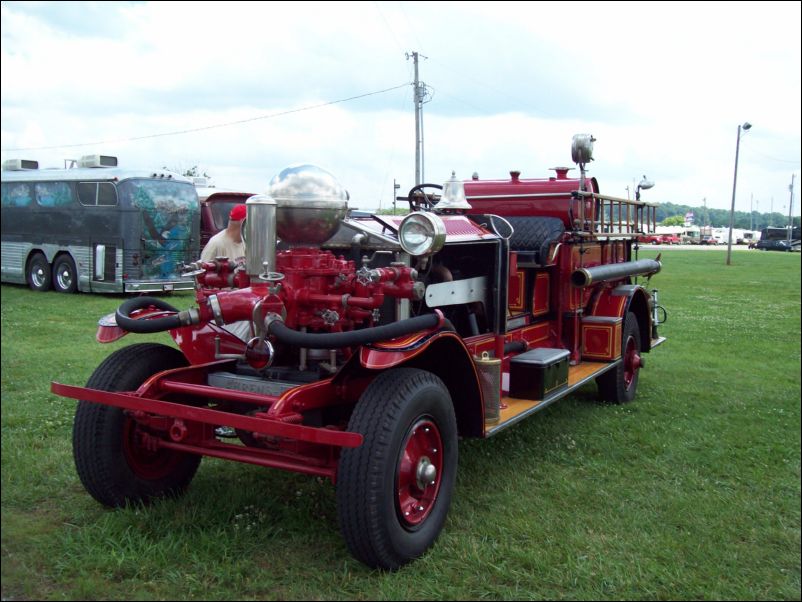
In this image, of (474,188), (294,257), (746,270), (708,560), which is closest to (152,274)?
(474,188)

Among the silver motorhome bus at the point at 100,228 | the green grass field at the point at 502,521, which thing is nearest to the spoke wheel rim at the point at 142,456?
the green grass field at the point at 502,521

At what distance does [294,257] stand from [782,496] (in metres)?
3.08

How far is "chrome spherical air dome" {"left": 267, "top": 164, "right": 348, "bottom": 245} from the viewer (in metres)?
3.60

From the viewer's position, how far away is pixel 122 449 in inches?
153

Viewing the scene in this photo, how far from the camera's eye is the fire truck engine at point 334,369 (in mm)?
3346

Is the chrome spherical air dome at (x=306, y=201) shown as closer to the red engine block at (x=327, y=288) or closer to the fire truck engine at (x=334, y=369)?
the fire truck engine at (x=334, y=369)

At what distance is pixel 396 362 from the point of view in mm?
3422

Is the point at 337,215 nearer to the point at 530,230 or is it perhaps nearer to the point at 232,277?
the point at 232,277

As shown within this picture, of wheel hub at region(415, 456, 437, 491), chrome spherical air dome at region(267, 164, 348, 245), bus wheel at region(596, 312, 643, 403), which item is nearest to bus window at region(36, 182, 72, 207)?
bus wheel at region(596, 312, 643, 403)

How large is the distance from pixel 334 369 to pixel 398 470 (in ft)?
2.28

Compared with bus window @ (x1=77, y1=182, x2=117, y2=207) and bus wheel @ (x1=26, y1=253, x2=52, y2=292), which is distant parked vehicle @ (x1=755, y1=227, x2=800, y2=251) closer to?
bus window @ (x1=77, y1=182, x2=117, y2=207)

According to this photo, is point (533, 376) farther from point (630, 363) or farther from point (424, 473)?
point (630, 363)

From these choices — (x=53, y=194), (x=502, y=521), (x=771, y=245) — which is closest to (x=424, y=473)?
(x=502, y=521)

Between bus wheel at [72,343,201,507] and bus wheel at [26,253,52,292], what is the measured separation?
518 inches
